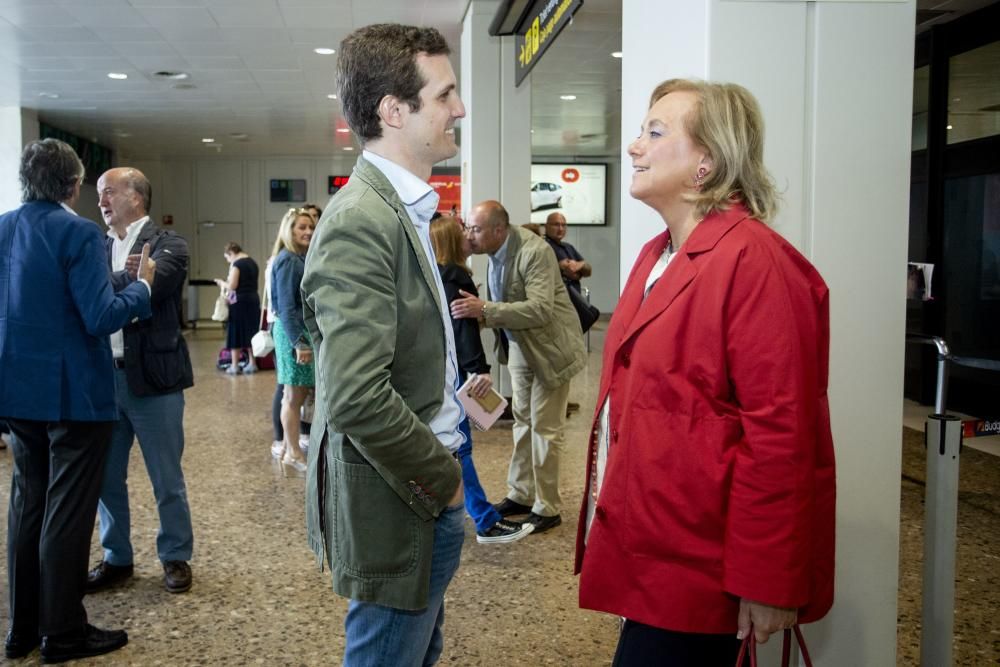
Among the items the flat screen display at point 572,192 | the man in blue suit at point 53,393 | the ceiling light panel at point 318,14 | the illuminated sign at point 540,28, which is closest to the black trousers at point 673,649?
the man in blue suit at point 53,393

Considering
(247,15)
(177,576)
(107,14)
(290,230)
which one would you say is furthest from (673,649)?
(107,14)

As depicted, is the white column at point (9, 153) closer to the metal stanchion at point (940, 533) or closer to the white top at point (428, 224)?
the white top at point (428, 224)

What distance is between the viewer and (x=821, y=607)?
1.59m

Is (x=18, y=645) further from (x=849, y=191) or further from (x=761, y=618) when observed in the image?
(x=849, y=191)

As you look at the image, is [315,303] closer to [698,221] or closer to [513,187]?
[698,221]

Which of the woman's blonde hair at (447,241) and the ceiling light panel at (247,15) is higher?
the ceiling light panel at (247,15)

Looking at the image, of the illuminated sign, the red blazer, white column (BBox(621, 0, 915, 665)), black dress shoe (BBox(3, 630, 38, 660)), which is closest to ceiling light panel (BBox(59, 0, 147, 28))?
the illuminated sign

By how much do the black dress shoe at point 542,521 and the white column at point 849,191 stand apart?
2103mm

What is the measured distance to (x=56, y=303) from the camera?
2.83 m

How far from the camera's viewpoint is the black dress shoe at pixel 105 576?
3475mm

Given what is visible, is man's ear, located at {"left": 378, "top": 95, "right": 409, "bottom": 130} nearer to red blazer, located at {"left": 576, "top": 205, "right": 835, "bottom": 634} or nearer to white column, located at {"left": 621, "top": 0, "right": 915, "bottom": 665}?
red blazer, located at {"left": 576, "top": 205, "right": 835, "bottom": 634}

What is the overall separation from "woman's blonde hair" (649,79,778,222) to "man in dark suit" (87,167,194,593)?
94.7 inches

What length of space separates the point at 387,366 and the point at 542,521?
2995 mm

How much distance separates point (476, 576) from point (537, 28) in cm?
299
